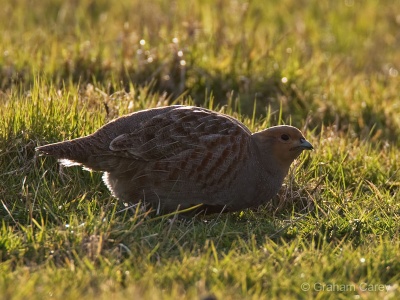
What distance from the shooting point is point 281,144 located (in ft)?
17.9

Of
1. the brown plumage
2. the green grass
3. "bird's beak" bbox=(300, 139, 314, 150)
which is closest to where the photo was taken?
the green grass

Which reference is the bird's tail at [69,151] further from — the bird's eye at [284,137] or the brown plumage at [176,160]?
the bird's eye at [284,137]

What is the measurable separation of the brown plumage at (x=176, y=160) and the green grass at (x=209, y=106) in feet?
0.53

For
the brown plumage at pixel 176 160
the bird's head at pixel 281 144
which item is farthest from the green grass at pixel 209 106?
the bird's head at pixel 281 144

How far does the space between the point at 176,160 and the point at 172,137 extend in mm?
147

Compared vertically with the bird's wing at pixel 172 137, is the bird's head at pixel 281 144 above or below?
below

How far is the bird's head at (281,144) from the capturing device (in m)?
5.47

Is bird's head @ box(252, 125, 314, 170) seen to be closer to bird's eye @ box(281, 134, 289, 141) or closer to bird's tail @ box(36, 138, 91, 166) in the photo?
bird's eye @ box(281, 134, 289, 141)

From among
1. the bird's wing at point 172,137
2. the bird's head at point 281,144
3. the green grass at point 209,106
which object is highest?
the bird's wing at point 172,137

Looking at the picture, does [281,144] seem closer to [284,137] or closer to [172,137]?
[284,137]

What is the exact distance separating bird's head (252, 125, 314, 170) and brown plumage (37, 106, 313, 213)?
0.13 m

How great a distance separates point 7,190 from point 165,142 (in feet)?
3.42

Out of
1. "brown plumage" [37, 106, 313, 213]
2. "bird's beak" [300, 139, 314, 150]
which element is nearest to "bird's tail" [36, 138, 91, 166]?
"brown plumage" [37, 106, 313, 213]

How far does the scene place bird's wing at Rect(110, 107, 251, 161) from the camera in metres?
5.20
